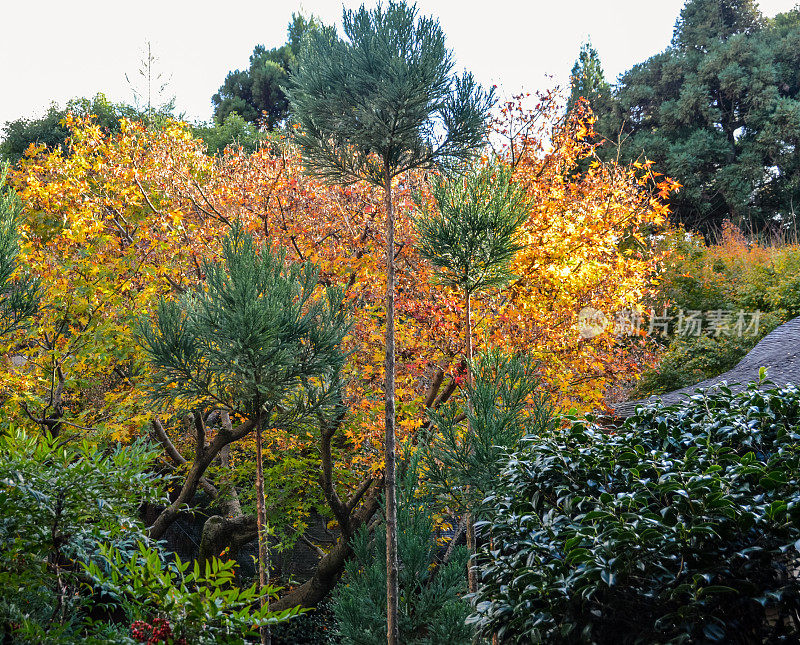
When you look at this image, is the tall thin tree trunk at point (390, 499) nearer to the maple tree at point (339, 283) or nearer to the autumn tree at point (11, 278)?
the maple tree at point (339, 283)

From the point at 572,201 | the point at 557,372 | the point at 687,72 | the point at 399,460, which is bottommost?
the point at 399,460

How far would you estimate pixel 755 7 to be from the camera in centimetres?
2722

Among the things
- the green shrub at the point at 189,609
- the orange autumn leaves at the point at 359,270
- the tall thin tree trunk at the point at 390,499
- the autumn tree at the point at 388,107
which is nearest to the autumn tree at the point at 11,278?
the orange autumn leaves at the point at 359,270

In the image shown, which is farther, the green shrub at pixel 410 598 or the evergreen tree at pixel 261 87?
the evergreen tree at pixel 261 87

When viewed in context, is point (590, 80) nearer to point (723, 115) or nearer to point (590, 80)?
point (590, 80)

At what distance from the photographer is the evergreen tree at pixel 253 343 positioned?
548 cm

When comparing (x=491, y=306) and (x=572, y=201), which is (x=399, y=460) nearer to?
(x=491, y=306)

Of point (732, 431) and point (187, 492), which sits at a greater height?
point (732, 431)

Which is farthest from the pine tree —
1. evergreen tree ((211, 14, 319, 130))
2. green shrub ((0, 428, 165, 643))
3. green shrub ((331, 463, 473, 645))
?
evergreen tree ((211, 14, 319, 130))

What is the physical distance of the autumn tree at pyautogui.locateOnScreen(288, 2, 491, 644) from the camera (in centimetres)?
558

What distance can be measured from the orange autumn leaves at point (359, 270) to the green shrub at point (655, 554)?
4468 millimetres

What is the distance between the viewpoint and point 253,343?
5453mm

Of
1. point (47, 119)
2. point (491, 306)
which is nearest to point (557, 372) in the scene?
point (491, 306)

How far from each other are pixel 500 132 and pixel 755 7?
2451 centimetres
